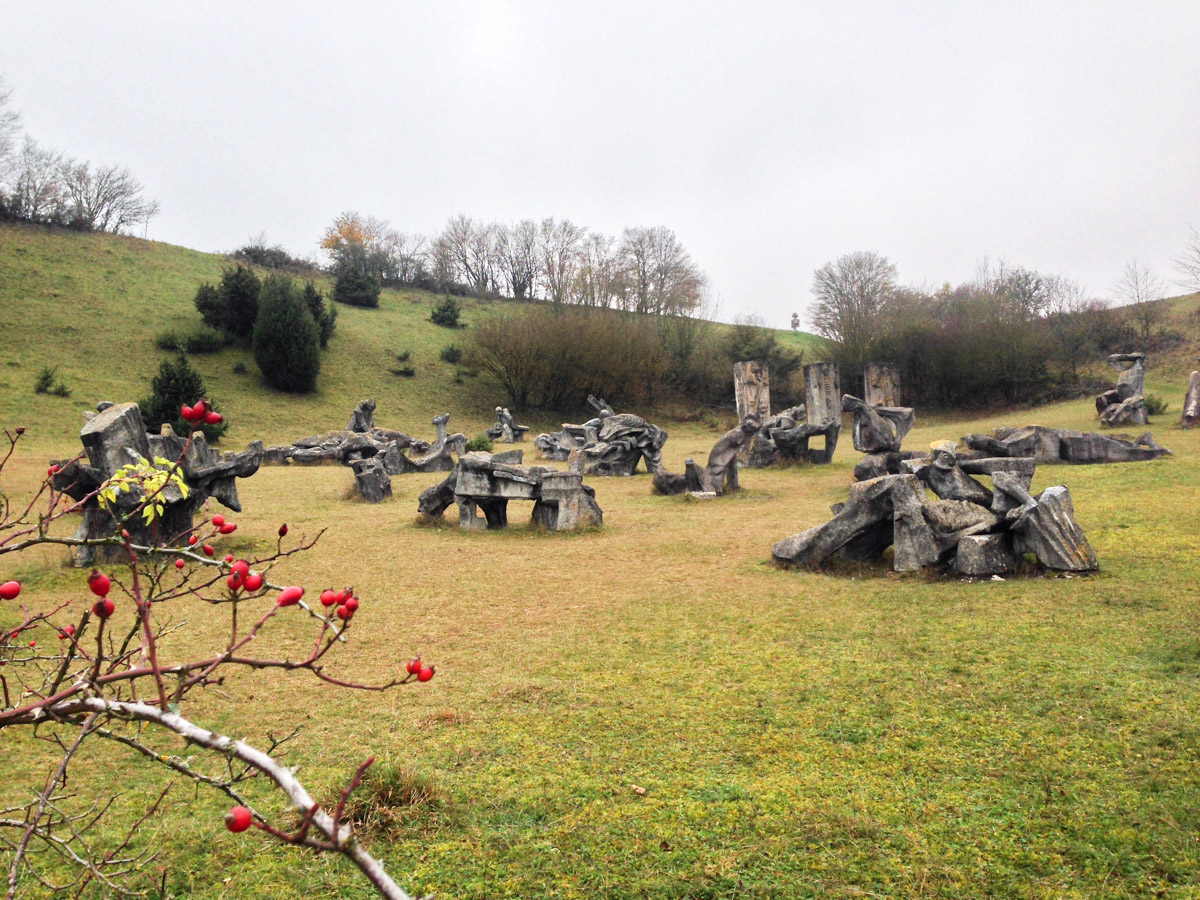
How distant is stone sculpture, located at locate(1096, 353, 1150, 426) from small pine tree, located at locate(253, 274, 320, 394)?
1005 inches

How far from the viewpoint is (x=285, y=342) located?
28469mm

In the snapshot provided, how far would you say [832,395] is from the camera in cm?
1927

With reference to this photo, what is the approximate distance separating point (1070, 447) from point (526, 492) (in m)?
9.46

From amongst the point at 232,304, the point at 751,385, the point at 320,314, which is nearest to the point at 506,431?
the point at 751,385

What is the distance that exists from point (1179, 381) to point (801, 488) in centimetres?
2075

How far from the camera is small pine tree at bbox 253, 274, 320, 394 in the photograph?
28500 mm

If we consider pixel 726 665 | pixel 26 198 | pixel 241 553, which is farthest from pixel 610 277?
pixel 726 665

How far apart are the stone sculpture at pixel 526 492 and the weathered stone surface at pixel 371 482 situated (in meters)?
3.30

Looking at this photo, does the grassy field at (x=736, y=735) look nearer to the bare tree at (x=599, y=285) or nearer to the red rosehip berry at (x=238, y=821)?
the red rosehip berry at (x=238, y=821)

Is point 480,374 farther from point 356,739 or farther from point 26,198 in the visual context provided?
point 356,739

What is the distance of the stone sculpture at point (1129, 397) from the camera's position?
1762 cm

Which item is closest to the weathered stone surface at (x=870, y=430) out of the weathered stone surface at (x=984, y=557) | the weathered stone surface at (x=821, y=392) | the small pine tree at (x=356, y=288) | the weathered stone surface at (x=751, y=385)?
the weathered stone surface at (x=821, y=392)

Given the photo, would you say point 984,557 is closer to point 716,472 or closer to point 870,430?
point 716,472

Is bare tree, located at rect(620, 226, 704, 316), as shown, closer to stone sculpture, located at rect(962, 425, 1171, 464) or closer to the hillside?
the hillside
